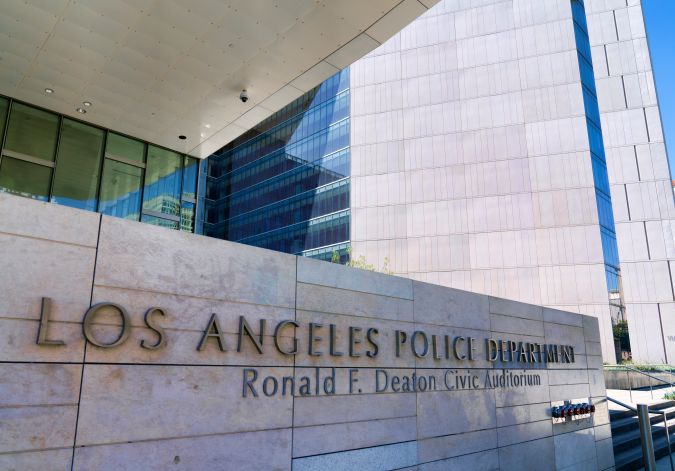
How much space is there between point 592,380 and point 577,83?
32473 mm

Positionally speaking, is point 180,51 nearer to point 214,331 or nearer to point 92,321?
point 214,331

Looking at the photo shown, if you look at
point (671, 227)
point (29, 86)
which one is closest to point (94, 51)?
point (29, 86)

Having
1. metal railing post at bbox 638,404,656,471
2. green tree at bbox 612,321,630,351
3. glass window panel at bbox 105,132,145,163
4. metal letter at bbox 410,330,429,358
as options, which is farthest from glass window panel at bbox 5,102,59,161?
green tree at bbox 612,321,630,351

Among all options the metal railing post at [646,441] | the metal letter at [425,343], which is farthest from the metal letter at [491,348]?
the metal railing post at [646,441]

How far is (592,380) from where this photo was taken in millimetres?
11906

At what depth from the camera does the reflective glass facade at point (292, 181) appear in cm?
4734

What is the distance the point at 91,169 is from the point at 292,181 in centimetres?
4215

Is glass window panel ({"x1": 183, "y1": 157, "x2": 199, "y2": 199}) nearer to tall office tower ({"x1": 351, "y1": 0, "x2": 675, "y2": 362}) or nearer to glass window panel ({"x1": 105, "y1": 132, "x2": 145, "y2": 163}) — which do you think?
glass window panel ({"x1": 105, "y1": 132, "x2": 145, "y2": 163})

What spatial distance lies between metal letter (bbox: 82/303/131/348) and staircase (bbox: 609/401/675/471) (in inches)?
473

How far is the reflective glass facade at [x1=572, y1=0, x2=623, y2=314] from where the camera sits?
121 ft

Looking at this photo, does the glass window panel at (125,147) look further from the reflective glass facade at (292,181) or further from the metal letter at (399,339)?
→ the reflective glass facade at (292,181)

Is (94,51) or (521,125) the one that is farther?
(521,125)

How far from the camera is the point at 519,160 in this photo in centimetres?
3866

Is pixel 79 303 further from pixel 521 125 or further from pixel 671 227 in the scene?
pixel 671 227
